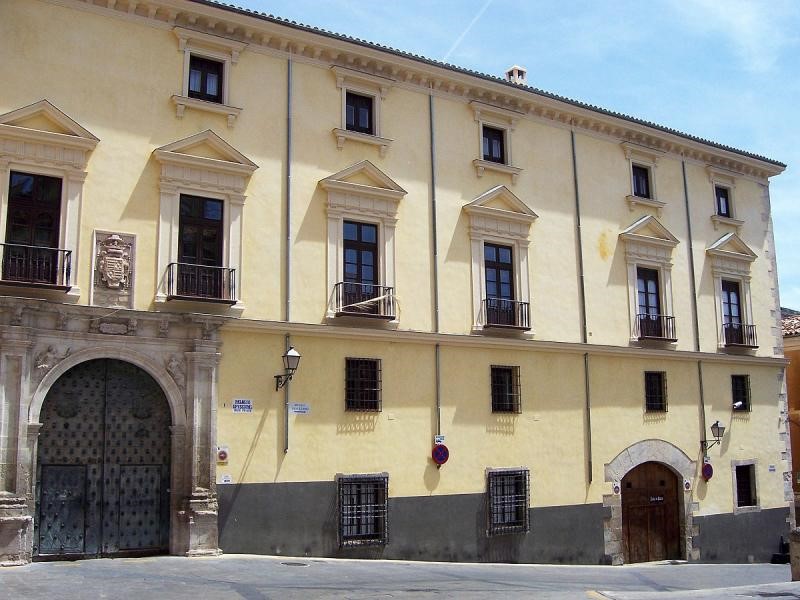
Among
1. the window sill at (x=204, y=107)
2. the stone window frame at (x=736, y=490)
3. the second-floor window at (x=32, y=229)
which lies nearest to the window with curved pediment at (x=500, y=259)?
the window sill at (x=204, y=107)

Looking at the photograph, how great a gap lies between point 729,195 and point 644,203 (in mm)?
4284

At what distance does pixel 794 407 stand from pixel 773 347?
6.37m

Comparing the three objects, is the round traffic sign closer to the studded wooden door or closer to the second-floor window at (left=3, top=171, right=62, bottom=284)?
the studded wooden door

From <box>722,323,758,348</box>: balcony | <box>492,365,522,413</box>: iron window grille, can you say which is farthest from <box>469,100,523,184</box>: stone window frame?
<box>722,323,758,348</box>: balcony

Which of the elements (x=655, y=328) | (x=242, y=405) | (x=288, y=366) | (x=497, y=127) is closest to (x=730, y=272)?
(x=655, y=328)

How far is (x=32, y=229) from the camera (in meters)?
15.5

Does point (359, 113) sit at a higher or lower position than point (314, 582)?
higher

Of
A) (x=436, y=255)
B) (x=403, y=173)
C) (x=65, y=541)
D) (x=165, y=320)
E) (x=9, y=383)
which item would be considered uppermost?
(x=403, y=173)

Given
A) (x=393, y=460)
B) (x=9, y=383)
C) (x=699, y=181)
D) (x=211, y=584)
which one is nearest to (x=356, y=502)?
(x=393, y=460)

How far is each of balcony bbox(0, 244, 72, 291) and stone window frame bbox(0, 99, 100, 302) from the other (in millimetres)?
184

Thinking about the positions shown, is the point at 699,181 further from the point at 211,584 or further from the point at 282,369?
the point at 211,584

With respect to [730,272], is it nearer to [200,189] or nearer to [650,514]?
[650,514]

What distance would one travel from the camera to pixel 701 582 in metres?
18.3

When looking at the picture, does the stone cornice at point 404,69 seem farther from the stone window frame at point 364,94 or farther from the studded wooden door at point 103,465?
the studded wooden door at point 103,465
